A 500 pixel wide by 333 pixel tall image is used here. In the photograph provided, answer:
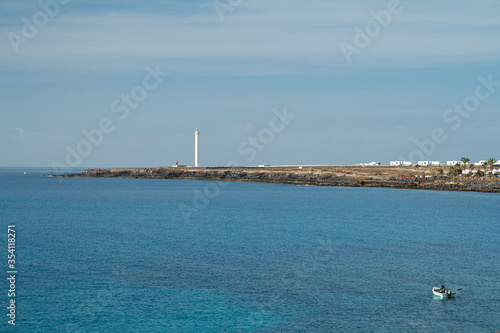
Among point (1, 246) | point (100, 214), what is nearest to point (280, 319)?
point (1, 246)

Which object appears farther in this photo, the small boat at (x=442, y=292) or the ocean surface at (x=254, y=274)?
the small boat at (x=442, y=292)

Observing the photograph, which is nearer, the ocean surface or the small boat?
the ocean surface

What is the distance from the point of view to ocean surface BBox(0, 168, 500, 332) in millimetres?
31672

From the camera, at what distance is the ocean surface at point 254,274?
3167cm

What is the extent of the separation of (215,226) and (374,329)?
4426cm

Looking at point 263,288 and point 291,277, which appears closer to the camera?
point 263,288

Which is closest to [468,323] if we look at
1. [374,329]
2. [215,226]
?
[374,329]

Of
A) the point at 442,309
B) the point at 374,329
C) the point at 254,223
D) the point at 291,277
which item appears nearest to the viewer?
the point at 374,329

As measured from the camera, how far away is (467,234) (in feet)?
214

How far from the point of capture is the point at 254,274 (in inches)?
1646

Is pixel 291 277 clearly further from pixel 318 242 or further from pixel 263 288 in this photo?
pixel 318 242

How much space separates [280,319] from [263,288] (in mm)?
6139

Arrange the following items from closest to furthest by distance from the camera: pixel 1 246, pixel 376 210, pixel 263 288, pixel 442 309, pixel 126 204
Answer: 1. pixel 442 309
2. pixel 263 288
3. pixel 1 246
4. pixel 376 210
5. pixel 126 204

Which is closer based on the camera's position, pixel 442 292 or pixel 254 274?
pixel 442 292
